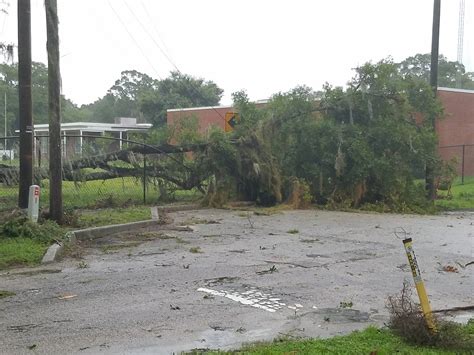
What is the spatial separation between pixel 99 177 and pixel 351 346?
15.3m

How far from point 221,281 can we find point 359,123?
13.0 m

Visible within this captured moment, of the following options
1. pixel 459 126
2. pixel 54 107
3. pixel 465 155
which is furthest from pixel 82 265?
pixel 459 126

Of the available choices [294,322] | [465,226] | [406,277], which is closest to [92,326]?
[294,322]

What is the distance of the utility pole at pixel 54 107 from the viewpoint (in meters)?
12.6

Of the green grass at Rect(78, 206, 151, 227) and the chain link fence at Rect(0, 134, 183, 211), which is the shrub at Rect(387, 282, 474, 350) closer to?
the green grass at Rect(78, 206, 151, 227)

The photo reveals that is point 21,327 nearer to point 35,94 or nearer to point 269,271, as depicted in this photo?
point 269,271

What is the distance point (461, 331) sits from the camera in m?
5.34

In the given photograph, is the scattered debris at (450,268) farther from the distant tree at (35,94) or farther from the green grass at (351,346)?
the distant tree at (35,94)

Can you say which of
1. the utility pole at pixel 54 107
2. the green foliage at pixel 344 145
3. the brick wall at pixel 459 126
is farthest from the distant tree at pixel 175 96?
the utility pole at pixel 54 107

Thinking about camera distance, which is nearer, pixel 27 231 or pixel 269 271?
pixel 269 271

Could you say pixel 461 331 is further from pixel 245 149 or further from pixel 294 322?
pixel 245 149

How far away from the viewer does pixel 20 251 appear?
10086 mm

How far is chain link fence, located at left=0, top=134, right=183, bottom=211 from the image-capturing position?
18094 millimetres

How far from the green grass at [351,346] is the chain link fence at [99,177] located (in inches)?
516
